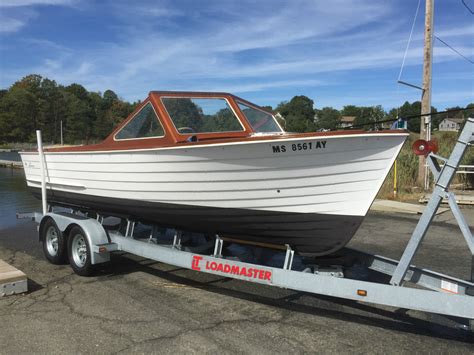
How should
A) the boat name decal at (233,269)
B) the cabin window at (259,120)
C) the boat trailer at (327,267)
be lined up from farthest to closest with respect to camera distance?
the cabin window at (259,120)
the boat name decal at (233,269)
the boat trailer at (327,267)

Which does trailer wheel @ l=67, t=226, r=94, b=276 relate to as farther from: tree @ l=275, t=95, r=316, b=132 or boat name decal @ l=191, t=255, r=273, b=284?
tree @ l=275, t=95, r=316, b=132

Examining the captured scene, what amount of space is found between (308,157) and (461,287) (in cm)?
179

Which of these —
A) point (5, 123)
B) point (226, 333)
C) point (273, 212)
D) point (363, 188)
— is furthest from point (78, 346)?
point (5, 123)

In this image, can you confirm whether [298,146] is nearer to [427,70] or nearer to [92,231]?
[92,231]

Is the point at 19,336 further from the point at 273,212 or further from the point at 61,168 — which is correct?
the point at 61,168

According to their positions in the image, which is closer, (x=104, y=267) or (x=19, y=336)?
(x=19, y=336)

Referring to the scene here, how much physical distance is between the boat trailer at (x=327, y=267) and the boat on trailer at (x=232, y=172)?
355 mm

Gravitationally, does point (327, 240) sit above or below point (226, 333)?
above

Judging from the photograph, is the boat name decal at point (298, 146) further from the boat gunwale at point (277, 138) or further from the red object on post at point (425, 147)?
the red object on post at point (425, 147)

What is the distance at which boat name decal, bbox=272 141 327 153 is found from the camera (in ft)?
12.8

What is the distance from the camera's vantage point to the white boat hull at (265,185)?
3914mm

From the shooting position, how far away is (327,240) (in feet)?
14.1

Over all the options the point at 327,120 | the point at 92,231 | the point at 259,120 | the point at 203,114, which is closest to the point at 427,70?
the point at 259,120

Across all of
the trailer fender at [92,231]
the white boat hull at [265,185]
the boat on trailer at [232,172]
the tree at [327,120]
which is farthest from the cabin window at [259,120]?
the trailer fender at [92,231]
